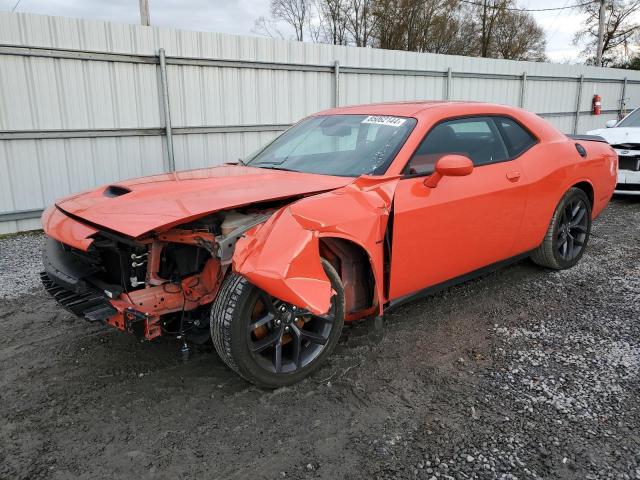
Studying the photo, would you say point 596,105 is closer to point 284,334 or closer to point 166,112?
point 166,112

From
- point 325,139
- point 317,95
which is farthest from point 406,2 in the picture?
point 325,139

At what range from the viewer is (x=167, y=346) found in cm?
344

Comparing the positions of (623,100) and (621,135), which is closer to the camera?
(621,135)

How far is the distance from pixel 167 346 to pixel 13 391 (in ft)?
2.98

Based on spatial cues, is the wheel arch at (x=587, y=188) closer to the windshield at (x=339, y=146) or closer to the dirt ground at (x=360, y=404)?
the dirt ground at (x=360, y=404)

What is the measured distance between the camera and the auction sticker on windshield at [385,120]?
358 cm

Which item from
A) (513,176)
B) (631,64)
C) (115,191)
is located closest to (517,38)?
(631,64)

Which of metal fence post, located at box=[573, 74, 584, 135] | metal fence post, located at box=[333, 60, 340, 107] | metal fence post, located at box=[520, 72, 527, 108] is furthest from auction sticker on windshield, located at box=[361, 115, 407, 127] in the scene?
metal fence post, located at box=[573, 74, 584, 135]

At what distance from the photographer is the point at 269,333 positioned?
290 centimetres

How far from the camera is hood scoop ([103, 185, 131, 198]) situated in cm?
309

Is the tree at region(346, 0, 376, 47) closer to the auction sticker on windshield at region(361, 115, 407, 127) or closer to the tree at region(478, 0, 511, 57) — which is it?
the tree at region(478, 0, 511, 57)

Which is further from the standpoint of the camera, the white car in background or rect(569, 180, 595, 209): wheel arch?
the white car in background

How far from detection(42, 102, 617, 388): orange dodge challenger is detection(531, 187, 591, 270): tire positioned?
0.66 metres

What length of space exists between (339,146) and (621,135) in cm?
676
